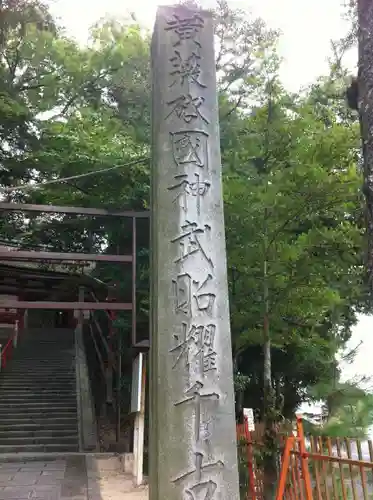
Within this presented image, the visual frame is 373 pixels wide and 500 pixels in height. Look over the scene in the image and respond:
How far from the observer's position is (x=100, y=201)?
1014cm

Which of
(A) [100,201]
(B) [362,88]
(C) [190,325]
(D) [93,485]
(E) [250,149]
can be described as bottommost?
(D) [93,485]

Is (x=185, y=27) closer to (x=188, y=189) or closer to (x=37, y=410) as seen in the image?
(x=188, y=189)

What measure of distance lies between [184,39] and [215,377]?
10.9 ft

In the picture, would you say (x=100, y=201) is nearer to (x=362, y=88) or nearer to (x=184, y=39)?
(x=184, y=39)

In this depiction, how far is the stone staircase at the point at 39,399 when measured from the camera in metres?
10.7

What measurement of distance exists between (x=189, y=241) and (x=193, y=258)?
159mm

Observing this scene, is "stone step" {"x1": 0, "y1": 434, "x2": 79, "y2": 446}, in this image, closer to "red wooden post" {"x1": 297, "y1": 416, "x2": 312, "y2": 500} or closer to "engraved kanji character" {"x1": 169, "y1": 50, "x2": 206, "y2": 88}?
"red wooden post" {"x1": 297, "y1": 416, "x2": 312, "y2": 500}

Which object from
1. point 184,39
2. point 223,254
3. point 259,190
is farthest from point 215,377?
point 184,39

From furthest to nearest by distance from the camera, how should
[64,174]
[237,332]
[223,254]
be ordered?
[64,174] < [237,332] < [223,254]

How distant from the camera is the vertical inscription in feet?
12.3

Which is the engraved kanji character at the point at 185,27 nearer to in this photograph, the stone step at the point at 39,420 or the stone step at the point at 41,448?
the stone step at the point at 41,448

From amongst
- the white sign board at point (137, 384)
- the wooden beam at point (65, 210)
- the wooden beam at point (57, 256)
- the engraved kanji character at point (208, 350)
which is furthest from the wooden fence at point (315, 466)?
the wooden beam at point (65, 210)

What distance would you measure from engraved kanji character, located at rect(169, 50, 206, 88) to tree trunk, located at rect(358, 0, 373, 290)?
1.67 meters

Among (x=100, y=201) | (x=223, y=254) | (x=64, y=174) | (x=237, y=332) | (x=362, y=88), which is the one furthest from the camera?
(x=64, y=174)
